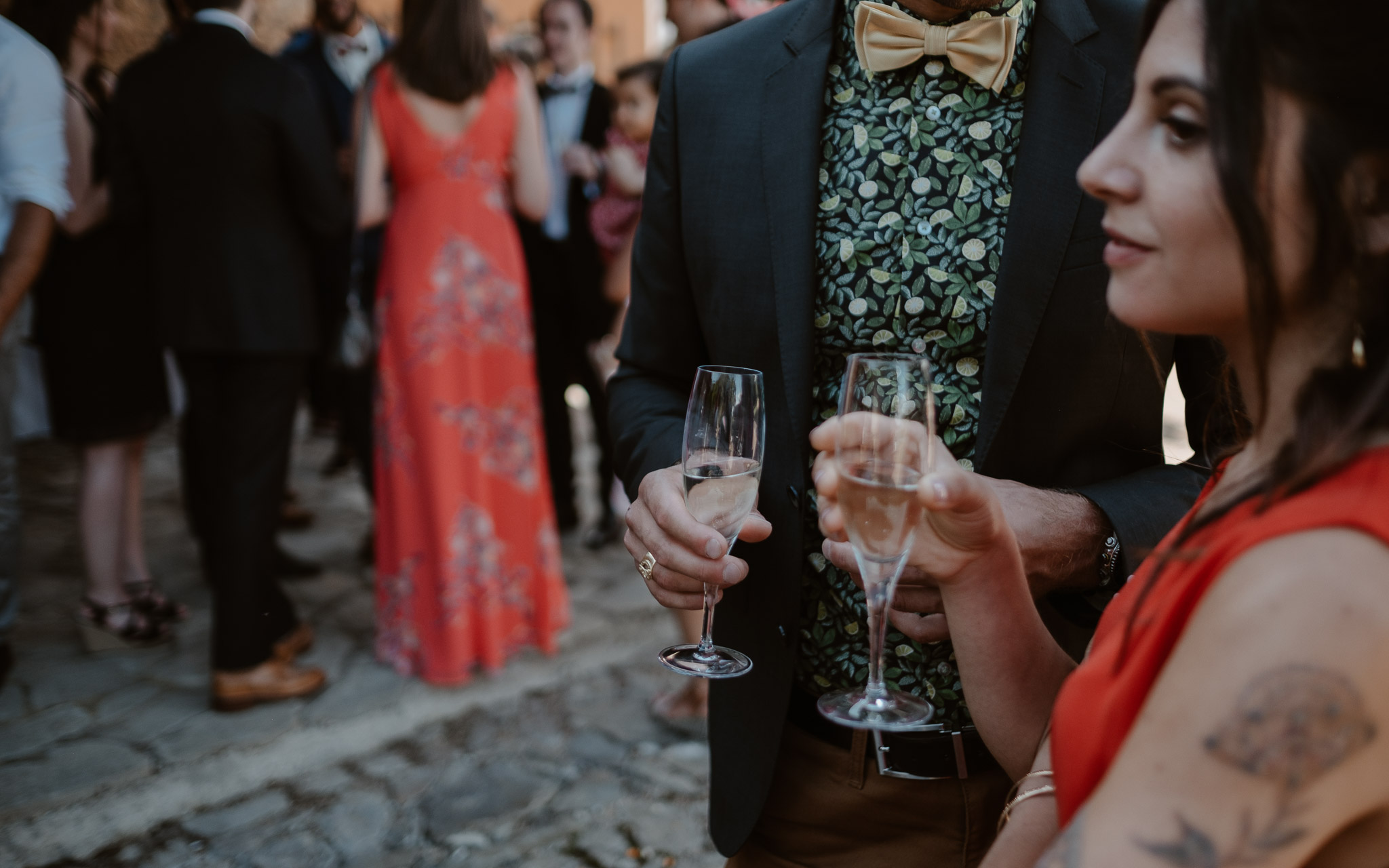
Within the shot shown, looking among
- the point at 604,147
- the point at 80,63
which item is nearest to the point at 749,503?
the point at 80,63

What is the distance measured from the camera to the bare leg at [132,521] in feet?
14.6

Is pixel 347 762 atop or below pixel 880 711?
below

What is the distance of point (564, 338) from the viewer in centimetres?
585

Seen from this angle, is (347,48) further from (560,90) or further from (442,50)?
(442,50)

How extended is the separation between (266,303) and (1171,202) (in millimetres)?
3533

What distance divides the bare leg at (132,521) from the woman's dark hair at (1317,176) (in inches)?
179

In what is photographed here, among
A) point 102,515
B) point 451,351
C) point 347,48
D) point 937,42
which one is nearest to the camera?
point 937,42

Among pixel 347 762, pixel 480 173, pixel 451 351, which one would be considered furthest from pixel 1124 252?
pixel 480 173

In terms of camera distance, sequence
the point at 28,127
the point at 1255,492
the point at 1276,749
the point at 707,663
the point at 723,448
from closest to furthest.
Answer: the point at 1276,749 < the point at 1255,492 < the point at 723,448 < the point at 707,663 < the point at 28,127

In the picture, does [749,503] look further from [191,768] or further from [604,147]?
[604,147]

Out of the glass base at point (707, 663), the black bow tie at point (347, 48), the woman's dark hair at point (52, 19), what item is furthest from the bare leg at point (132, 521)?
the glass base at point (707, 663)

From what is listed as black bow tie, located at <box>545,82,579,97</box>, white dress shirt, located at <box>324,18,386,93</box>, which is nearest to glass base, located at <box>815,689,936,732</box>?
black bow tie, located at <box>545,82,579,97</box>

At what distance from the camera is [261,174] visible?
382cm

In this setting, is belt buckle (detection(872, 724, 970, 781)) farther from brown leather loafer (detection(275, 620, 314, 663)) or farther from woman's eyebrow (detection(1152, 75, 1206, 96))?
brown leather loafer (detection(275, 620, 314, 663))
